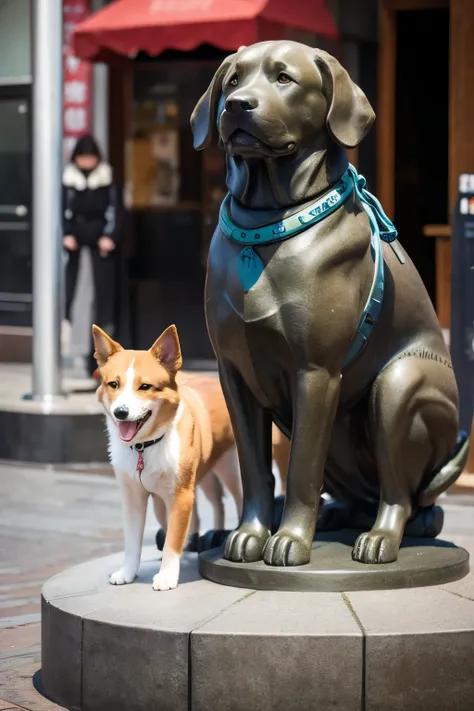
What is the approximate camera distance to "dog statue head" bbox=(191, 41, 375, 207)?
14.6 feet

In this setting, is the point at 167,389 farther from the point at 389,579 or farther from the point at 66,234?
the point at 66,234

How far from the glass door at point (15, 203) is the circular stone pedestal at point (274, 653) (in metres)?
10.8

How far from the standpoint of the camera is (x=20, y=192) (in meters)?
15.2

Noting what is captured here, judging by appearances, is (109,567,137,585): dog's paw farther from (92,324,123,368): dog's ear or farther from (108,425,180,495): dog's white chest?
(92,324,123,368): dog's ear

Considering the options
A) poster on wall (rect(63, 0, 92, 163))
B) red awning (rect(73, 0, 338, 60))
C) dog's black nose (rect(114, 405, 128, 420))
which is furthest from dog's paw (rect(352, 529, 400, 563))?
poster on wall (rect(63, 0, 92, 163))

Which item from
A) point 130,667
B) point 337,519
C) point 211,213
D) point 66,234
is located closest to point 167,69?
point 211,213

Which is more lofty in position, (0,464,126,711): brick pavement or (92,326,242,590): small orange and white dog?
(92,326,242,590): small orange and white dog

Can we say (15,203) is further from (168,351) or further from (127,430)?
(127,430)

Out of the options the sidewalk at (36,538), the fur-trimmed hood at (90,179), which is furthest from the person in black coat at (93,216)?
the sidewalk at (36,538)

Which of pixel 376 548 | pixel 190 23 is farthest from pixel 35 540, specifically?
pixel 190 23

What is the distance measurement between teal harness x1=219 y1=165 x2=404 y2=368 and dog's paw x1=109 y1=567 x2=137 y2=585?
3.48ft

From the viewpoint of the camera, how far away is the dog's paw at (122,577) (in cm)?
480

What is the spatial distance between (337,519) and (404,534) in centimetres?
27

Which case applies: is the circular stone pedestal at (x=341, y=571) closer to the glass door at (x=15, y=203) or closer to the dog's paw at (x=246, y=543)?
the dog's paw at (x=246, y=543)
